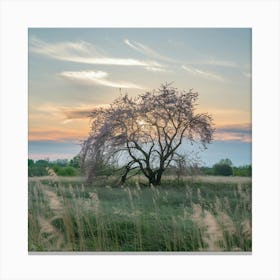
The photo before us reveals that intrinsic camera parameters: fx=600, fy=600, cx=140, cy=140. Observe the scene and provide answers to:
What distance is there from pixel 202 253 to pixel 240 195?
2.57 ft

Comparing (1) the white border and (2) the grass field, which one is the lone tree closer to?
(2) the grass field

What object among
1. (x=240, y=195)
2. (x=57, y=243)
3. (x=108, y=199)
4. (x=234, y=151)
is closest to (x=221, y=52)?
(x=234, y=151)

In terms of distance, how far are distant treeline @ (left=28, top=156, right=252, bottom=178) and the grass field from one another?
70mm

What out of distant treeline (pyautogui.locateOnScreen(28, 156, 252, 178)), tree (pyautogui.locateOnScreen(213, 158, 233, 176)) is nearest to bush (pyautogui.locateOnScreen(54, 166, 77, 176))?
distant treeline (pyautogui.locateOnScreen(28, 156, 252, 178))

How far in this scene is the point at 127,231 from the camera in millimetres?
6766

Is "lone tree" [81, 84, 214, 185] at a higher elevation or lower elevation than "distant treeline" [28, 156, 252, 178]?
higher

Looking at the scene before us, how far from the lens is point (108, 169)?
6918mm

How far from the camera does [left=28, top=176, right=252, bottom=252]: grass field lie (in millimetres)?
6738

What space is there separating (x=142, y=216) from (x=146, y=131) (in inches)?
38.5
